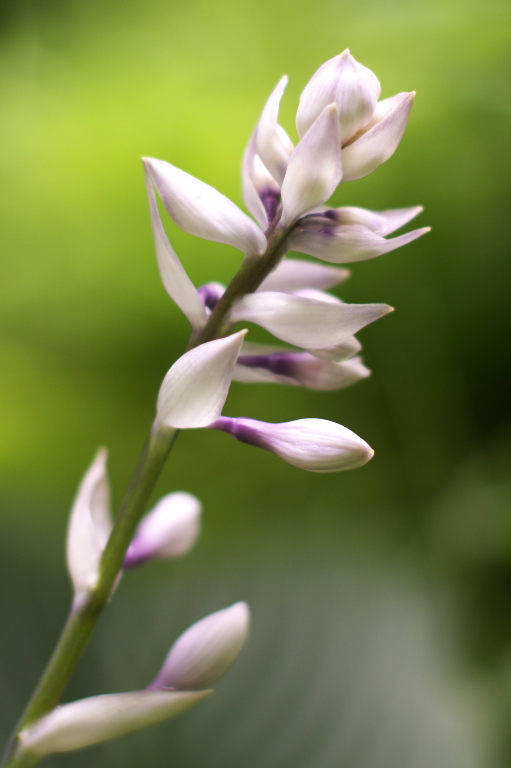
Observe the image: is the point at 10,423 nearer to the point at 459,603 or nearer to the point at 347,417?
the point at 347,417

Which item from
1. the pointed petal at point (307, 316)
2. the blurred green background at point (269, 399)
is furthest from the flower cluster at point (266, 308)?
the blurred green background at point (269, 399)

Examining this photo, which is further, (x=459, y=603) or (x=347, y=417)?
(x=347, y=417)

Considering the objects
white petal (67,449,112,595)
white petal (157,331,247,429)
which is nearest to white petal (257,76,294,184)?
white petal (157,331,247,429)

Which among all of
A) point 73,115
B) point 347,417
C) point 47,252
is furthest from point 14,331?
point 347,417

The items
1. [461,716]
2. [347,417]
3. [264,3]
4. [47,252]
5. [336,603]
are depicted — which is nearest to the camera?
[461,716]

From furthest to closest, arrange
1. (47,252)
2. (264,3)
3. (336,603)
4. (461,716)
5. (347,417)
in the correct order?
1. (264,3)
2. (47,252)
3. (347,417)
4. (336,603)
5. (461,716)
